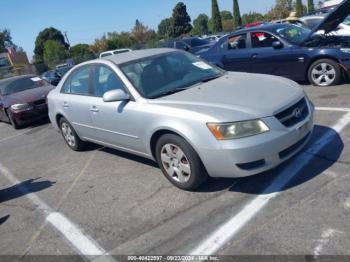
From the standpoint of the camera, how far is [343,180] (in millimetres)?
4000

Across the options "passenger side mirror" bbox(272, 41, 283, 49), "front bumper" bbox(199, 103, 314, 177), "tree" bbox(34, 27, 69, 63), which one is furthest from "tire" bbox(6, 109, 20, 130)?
"tree" bbox(34, 27, 69, 63)

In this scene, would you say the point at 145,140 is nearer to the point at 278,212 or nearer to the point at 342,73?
the point at 278,212

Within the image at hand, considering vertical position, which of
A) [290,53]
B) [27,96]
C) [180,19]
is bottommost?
[180,19]

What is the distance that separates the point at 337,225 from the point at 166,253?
149 centimetres

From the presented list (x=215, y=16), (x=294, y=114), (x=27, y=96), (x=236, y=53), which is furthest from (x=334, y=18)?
(x=215, y=16)

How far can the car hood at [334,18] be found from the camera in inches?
299

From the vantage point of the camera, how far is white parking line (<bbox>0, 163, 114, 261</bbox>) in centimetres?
362

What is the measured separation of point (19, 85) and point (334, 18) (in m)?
8.96

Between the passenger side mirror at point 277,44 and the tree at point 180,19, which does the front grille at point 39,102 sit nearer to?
the passenger side mirror at point 277,44

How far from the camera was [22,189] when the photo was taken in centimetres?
572

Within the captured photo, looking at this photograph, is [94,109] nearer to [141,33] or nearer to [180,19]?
[141,33]

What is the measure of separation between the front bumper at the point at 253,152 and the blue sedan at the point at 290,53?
459 cm

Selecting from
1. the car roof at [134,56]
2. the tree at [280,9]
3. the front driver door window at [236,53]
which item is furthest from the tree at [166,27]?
the car roof at [134,56]

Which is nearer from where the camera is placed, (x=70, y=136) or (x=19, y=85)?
(x=70, y=136)
